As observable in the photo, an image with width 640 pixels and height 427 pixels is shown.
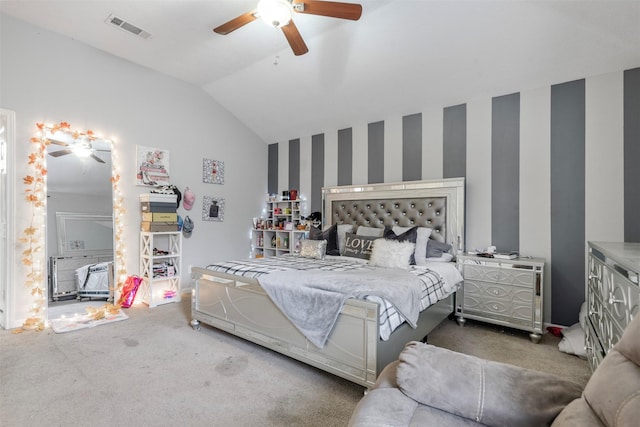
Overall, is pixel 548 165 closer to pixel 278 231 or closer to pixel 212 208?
pixel 278 231

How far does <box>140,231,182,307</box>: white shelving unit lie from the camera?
3877mm

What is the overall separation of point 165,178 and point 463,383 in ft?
14.1

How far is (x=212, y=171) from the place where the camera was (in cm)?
483

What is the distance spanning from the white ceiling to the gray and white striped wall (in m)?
0.20

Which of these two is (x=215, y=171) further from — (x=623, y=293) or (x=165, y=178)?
(x=623, y=293)

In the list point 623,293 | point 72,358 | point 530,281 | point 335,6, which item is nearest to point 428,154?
point 530,281

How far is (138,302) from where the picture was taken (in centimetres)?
396

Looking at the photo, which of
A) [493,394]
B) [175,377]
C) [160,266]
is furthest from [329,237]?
[493,394]

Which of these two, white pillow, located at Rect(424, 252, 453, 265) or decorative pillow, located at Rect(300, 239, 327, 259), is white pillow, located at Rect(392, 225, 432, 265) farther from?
decorative pillow, located at Rect(300, 239, 327, 259)

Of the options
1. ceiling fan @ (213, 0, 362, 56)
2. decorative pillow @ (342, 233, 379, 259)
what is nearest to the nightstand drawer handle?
decorative pillow @ (342, 233, 379, 259)

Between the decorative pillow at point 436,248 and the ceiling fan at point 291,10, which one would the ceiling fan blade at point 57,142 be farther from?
the decorative pillow at point 436,248

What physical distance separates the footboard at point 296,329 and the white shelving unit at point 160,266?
1155mm

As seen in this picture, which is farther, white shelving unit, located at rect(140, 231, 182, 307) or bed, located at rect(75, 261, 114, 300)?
white shelving unit, located at rect(140, 231, 182, 307)

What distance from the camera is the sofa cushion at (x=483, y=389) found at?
0.93 m
